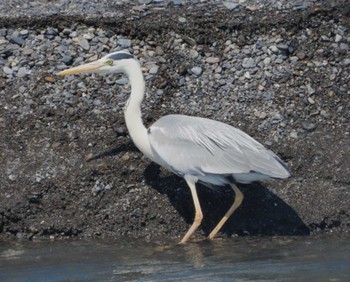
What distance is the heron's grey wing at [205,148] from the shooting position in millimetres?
11602

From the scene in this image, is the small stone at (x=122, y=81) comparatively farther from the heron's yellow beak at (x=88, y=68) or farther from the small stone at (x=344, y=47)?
the small stone at (x=344, y=47)

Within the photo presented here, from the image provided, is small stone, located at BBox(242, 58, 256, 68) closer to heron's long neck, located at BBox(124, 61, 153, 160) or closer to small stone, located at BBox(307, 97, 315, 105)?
small stone, located at BBox(307, 97, 315, 105)

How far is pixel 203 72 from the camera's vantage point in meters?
13.3

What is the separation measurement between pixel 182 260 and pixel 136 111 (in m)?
1.98

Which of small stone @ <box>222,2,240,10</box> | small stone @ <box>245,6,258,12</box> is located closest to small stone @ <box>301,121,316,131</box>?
small stone @ <box>245,6,258,12</box>

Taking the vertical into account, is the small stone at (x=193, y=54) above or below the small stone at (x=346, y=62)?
above

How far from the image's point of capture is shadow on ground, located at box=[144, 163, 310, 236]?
39.2ft

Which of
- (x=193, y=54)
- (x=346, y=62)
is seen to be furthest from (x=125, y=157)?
(x=346, y=62)

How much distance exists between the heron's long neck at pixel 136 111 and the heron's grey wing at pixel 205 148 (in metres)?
0.14

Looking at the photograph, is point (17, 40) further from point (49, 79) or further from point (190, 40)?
point (190, 40)

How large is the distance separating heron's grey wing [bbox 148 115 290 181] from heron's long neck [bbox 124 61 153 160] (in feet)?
0.45

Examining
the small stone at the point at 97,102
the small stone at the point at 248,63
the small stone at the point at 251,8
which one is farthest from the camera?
the small stone at the point at 251,8

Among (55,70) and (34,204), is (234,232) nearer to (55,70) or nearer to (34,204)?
(34,204)

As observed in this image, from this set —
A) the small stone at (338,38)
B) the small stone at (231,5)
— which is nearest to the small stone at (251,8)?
the small stone at (231,5)
